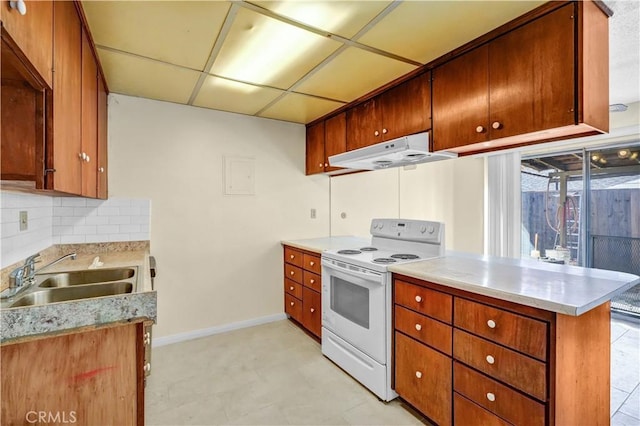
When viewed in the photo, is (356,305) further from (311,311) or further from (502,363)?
(502,363)

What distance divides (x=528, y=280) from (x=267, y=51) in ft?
6.64

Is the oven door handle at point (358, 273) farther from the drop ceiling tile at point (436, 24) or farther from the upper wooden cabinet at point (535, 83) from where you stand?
the drop ceiling tile at point (436, 24)

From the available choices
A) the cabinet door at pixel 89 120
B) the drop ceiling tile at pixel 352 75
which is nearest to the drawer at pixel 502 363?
the drop ceiling tile at pixel 352 75

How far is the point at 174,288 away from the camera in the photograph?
2.89m

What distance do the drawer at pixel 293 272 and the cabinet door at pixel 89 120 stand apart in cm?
189

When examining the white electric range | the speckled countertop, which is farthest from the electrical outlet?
the white electric range

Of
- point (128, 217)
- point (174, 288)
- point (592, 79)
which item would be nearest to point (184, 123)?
point (128, 217)

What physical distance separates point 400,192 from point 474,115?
2.35 m

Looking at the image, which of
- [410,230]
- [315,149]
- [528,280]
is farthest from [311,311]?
[528,280]

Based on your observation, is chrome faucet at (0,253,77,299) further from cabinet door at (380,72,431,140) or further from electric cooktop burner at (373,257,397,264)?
cabinet door at (380,72,431,140)

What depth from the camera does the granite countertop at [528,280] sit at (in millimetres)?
1236

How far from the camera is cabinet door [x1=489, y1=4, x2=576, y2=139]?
144 cm

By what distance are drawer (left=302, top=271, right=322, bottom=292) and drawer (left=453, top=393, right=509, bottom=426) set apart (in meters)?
1.44

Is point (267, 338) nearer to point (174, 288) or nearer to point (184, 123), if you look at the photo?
point (174, 288)
